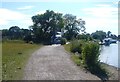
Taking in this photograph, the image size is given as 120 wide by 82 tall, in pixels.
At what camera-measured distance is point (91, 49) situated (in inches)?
719

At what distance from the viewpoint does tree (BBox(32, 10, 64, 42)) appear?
8575 centimetres

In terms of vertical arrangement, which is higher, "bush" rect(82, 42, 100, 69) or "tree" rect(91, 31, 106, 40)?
"bush" rect(82, 42, 100, 69)


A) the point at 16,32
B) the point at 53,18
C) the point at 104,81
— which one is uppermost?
the point at 104,81

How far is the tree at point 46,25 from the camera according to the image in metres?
85.8

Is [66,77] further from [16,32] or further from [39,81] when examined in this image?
[16,32]

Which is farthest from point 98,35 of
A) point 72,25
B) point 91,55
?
point 91,55

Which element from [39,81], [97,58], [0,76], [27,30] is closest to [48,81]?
[39,81]

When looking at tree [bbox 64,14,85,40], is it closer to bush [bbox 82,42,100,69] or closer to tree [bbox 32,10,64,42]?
tree [bbox 32,10,64,42]

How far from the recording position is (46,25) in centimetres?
8781

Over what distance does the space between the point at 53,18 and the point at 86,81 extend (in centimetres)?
7617

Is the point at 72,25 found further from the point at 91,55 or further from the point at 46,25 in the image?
the point at 91,55

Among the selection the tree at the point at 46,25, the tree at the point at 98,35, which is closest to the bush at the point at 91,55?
the tree at the point at 98,35

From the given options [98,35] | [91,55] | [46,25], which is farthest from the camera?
[98,35]

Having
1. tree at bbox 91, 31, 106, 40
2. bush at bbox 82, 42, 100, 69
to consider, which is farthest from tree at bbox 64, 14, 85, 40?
bush at bbox 82, 42, 100, 69
